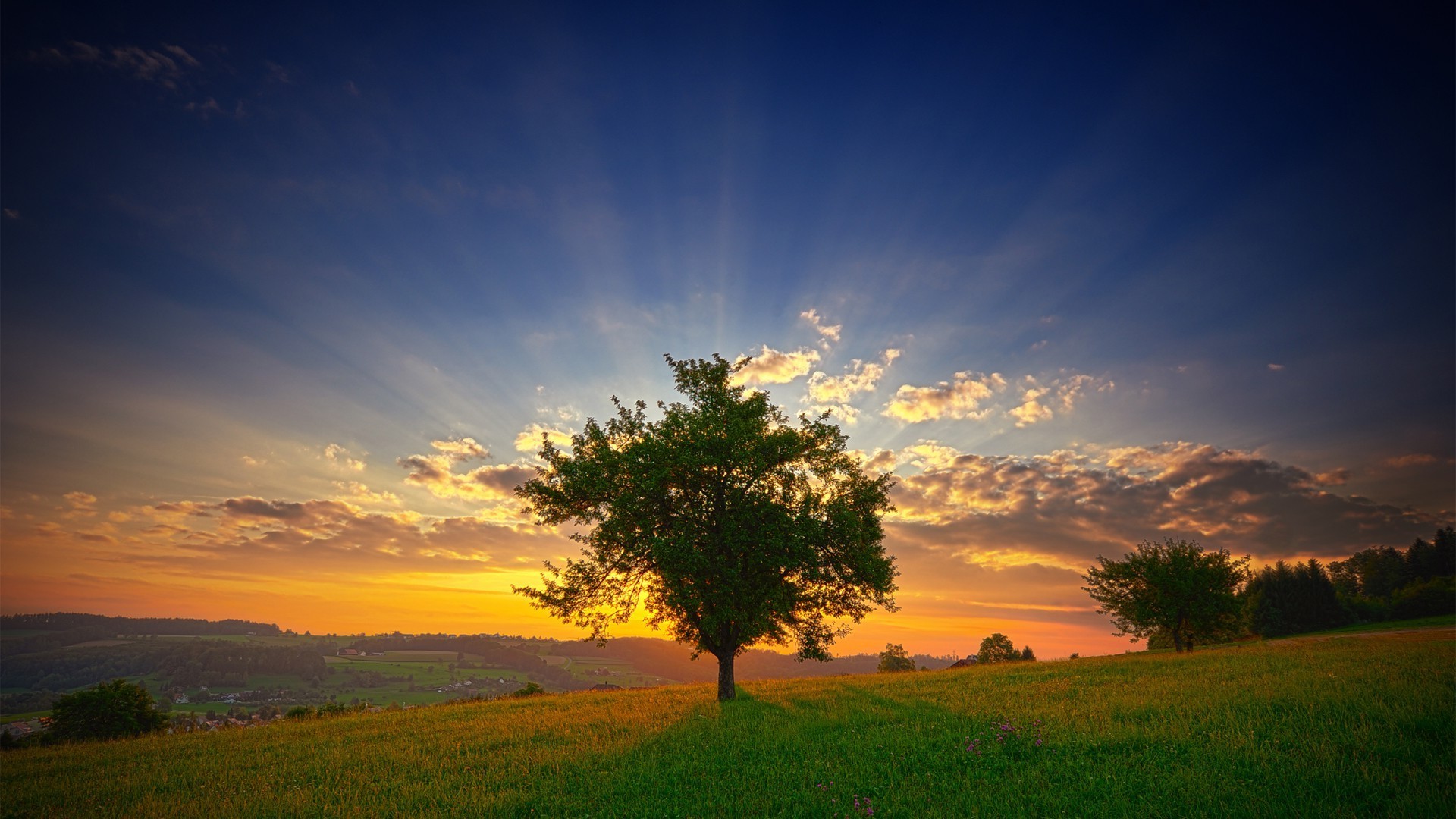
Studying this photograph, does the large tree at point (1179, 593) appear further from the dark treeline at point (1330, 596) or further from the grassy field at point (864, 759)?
the dark treeline at point (1330, 596)

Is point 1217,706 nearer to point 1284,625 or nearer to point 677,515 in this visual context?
point 677,515

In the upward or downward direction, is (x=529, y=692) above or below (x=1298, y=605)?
below

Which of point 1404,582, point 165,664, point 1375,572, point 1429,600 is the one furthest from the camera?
point 1375,572

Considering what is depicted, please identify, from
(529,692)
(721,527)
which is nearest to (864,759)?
(721,527)

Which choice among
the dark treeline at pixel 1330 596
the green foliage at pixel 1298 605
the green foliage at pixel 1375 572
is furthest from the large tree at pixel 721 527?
the green foliage at pixel 1375 572

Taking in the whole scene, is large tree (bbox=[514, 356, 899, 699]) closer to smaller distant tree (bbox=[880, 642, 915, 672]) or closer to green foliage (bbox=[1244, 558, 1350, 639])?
smaller distant tree (bbox=[880, 642, 915, 672])

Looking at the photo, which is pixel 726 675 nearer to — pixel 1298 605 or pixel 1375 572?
pixel 1298 605

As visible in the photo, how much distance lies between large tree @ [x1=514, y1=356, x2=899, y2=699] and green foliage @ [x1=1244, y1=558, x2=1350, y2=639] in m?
126

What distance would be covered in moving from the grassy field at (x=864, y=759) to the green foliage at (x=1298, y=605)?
401 feet

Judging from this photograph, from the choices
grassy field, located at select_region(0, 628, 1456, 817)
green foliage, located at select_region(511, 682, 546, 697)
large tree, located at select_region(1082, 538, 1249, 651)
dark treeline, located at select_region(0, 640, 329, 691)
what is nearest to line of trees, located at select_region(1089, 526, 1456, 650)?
large tree, located at select_region(1082, 538, 1249, 651)

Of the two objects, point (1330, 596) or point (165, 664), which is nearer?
point (165, 664)

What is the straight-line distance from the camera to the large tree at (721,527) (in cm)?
2309

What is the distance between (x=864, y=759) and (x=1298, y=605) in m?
147

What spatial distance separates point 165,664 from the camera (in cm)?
9394
